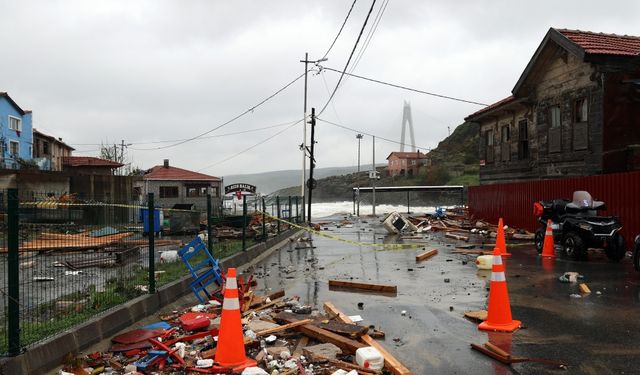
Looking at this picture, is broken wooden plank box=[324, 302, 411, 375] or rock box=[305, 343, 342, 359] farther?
rock box=[305, 343, 342, 359]

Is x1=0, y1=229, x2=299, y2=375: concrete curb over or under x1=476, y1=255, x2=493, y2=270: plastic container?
over

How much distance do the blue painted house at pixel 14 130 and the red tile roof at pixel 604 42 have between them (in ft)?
160

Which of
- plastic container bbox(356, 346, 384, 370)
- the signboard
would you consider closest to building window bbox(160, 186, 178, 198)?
the signboard

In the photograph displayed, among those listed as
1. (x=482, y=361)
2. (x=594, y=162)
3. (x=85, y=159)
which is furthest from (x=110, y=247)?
(x=85, y=159)

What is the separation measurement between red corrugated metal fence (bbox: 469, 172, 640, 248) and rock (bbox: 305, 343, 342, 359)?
39.9 feet

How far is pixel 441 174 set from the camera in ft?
294

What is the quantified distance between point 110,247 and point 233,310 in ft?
17.0

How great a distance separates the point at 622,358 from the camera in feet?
17.1

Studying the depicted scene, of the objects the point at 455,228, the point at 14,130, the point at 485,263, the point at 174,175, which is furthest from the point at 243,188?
the point at 485,263

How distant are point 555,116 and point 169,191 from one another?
46.0 metres

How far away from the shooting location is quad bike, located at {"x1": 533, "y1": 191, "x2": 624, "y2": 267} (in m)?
12.1

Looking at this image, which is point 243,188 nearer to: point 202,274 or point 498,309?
point 202,274

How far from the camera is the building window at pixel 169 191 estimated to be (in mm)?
58125

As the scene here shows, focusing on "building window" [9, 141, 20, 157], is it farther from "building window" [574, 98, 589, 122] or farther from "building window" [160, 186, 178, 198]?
"building window" [574, 98, 589, 122]
